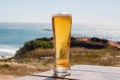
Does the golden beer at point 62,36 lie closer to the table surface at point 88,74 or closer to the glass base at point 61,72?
the glass base at point 61,72

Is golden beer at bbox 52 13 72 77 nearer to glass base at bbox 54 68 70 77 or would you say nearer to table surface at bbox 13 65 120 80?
glass base at bbox 54 68 70 77

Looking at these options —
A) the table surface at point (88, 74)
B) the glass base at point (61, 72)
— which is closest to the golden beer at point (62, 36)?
the glass base at point (61, 72)

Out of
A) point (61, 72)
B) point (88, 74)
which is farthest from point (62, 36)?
point (88, 74)

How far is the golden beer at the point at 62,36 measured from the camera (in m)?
2.59

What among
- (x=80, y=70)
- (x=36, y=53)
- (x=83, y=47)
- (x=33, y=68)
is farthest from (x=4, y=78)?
(x=83, y=47)

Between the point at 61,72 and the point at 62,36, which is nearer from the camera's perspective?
the point at 62,36

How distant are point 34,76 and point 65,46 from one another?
1.30 feet

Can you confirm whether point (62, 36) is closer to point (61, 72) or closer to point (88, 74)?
point (61, 72)

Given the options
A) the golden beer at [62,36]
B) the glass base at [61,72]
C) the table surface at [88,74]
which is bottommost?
the table surface at [88,74]

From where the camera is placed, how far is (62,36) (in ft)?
8.53

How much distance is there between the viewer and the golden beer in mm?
2588

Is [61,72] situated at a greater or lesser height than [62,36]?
lesser

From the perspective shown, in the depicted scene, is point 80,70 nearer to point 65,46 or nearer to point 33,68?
point 65,46

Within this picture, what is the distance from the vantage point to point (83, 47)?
43906mm
